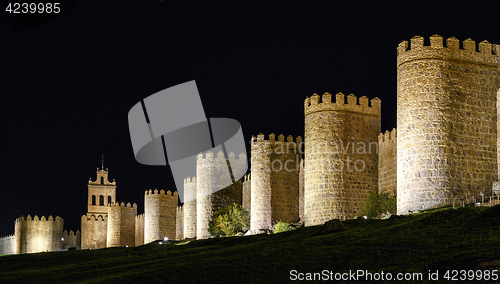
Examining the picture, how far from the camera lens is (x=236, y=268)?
20984 millimetres

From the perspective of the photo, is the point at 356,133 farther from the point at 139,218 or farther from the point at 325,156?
the point at 139,218

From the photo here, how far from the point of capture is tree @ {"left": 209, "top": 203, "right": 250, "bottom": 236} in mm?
46188

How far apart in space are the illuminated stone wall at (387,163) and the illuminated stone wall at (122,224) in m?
40.2

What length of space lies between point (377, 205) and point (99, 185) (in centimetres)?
6198

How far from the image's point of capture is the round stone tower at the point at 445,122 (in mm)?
28562

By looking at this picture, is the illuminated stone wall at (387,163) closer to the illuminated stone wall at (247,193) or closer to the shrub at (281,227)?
the shrub at (281,227)

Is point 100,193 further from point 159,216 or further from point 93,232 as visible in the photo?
point 159,216

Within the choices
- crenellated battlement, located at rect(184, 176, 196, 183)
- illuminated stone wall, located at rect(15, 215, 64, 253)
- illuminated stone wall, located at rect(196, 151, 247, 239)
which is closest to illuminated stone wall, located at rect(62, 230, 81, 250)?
illuminated stone wall, located at rect(15, 215, 64, 253)

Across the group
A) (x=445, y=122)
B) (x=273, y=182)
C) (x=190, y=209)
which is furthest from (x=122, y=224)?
(x=445, y=122)

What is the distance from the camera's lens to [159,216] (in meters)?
61.0

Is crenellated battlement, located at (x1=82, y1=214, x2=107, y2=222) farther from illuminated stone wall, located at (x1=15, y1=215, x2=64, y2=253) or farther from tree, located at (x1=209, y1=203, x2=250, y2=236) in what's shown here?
tree, located at (x1=209, y1=203, x2=250, y2=236)

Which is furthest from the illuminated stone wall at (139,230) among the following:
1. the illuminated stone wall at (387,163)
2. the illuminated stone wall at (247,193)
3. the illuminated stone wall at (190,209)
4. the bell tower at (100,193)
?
the illuminated stone wall at (387,163)

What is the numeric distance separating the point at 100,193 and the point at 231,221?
155 feet

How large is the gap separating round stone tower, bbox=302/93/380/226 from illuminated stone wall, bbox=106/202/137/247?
1518 inches
